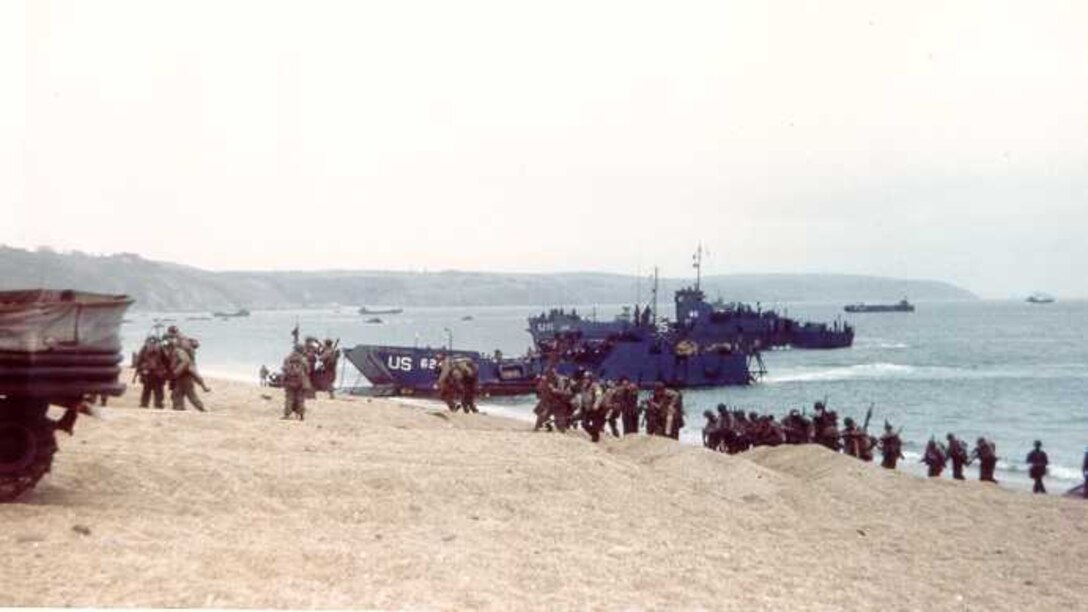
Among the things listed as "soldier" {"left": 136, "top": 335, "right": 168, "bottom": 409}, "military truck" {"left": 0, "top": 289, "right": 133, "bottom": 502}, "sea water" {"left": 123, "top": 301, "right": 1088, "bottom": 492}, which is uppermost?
"military truck" {"left": 0, "top": 289, "right": 133, "bottom": 502}

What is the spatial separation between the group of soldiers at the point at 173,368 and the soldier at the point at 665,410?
33.1ft

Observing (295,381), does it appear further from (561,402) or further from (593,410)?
(593,410)

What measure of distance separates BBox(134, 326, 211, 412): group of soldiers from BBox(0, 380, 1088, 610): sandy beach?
2785 mm

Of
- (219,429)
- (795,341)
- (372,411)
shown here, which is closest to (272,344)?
(795,341)

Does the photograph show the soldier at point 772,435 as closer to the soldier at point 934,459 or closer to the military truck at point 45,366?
the soldier at point 934,459

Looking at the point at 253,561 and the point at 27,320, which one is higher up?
the point at 27,320

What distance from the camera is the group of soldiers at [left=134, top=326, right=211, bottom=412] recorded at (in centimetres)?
2003

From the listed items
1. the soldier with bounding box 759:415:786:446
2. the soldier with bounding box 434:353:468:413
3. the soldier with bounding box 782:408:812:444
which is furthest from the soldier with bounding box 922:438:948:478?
the soldier with bounding box 434:353:468:413

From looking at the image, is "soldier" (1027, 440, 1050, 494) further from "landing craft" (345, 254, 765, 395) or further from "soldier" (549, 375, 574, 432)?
"landing craft" (345, 254, 765, 395)

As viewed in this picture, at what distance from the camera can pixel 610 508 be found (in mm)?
13070

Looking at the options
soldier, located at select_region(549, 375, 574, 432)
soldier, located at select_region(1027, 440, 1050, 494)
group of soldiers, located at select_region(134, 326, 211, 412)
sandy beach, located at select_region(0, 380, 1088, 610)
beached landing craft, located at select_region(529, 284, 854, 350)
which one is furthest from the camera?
beached landing craft, located at select_region(529, 284, 854, 350)

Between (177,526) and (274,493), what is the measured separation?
2.05m

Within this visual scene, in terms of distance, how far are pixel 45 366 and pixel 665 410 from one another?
16485 mm

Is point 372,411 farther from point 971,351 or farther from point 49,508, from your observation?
point 971,351
